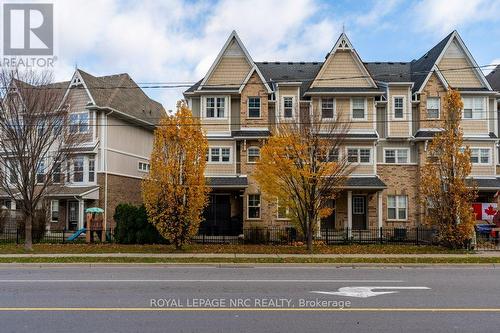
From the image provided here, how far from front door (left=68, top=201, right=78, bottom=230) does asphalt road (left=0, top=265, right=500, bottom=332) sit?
17856 mm

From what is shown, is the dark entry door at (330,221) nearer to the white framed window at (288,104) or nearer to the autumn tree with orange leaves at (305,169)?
the white framed window at (288,104)

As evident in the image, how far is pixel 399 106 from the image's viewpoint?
92.2ft

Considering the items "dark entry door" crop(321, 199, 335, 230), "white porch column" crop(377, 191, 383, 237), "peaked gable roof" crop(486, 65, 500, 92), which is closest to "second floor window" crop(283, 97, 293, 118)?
"dark entry door" crop(321, 199, 335, 230)

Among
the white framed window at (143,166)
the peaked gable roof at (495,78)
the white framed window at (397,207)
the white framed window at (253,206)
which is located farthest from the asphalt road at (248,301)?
the peaked gable roof at (495,78)

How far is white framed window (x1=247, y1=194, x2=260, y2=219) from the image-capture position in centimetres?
2719

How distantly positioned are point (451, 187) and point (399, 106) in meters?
10.2

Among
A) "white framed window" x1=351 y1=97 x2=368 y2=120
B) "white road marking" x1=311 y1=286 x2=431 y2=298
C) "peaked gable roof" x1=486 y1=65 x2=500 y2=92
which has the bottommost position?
"white road marking" x1=311 y1=286 x2=431 y2=298

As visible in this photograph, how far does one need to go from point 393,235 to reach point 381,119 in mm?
7564

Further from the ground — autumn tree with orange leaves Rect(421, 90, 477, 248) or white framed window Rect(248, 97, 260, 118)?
white framed window Rect(248, 97, 260, 118)

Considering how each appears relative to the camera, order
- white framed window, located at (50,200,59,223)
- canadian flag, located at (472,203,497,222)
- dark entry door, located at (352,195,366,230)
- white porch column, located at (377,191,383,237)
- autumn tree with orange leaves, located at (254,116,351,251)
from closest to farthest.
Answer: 1. autumn tree with orange leaves, located at (254,116,351,251)
2. canadian flag, located at (472,203,497,222)
3. white porch column, located at (377,191,383,237)
4. dark entry door, located at (352,195,366,230)
5. white framed window, located at (50,200,59,223)

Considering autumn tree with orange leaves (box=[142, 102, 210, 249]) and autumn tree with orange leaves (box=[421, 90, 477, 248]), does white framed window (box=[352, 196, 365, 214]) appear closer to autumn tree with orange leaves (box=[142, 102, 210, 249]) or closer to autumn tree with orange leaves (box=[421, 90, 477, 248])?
autumn tree with orange leaves (box=[421, 90, 477, 248])

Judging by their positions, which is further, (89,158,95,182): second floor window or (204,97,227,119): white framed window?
(89,158,95,182): second floor window
